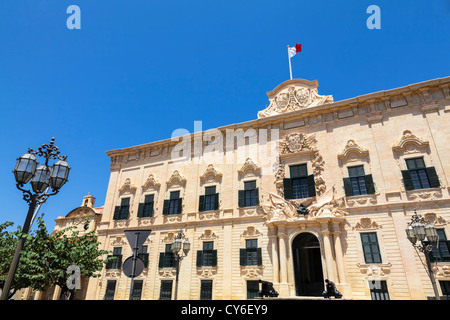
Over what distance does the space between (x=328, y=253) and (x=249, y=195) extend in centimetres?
672

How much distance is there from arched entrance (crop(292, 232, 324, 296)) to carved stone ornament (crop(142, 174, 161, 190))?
1295cm

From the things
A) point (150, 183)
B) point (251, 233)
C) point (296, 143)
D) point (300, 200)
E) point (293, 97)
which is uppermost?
point (293, 97)

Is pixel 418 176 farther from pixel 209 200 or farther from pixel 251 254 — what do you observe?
pixel 209 200

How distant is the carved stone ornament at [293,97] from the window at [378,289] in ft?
41.0

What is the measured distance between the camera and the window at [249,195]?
20.1 m

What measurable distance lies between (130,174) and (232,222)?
1189 centimetres

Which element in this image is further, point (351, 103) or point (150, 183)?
point (150, 183)

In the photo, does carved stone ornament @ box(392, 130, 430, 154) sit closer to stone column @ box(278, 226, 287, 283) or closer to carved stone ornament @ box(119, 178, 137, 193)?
stone column @ box(278, 226, 287, 283)

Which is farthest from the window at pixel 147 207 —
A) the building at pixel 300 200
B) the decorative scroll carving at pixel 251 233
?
the decorative scroll carving at pixel 251 233

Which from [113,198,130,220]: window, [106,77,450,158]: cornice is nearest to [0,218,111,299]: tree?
[113,198,130,220]: window

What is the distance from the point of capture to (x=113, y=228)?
24.2 m

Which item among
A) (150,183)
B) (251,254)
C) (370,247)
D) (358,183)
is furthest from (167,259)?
(358,183)

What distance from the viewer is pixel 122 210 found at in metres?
24.7
